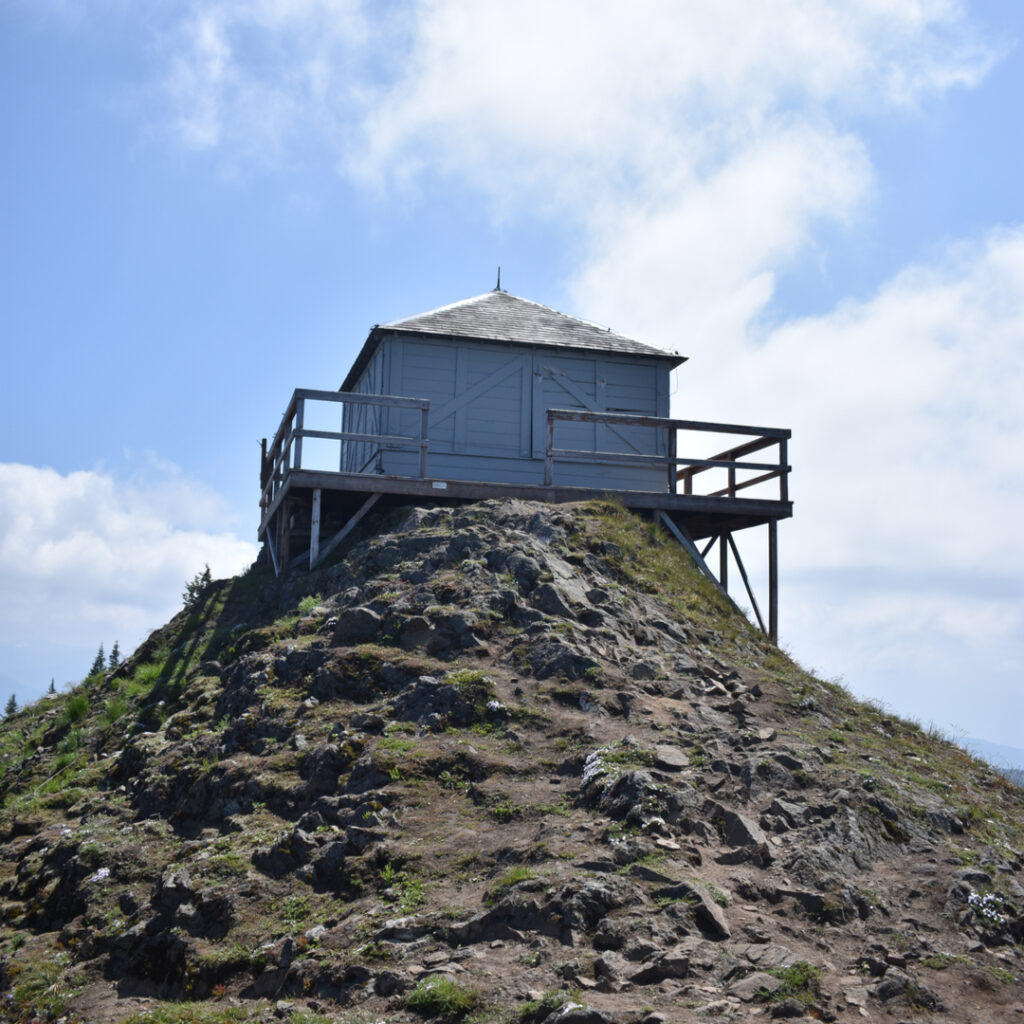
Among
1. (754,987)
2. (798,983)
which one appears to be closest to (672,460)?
(798,983)

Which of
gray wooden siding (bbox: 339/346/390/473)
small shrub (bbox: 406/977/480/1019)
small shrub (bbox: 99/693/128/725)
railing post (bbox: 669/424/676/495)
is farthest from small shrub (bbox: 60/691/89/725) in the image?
small shrub (bbox: 406/977/480/1019)

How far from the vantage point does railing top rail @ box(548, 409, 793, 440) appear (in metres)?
19.7

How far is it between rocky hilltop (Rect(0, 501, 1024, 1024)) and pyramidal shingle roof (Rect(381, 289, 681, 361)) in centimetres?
612

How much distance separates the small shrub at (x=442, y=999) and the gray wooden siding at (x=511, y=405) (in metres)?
14.7

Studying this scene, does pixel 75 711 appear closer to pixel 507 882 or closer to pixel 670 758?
pixel 670 758

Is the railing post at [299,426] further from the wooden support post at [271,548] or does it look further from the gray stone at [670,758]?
the gray stone at [670,758]

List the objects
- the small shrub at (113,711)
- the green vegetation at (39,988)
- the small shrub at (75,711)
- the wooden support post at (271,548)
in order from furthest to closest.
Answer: the wooden support post at (271,548) → the small shrub at (75,711) → the small shrub at (113,711) → the green vegetation at (39,988)

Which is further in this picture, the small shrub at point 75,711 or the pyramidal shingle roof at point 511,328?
the pyramidal shingle roof at point 511,328

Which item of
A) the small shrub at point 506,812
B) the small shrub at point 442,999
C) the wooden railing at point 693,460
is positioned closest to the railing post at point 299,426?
the wooden railing at point 693,460

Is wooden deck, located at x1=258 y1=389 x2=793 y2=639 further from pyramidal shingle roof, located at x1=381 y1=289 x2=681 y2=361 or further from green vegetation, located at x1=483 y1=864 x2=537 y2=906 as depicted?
green vegetation, located at x1=483 y1=864 x2=537 y2=906

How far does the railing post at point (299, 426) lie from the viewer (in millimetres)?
18370

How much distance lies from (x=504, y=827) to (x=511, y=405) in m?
13.2

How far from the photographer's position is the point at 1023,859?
33.9 feet

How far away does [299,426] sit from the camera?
18.5 metres
